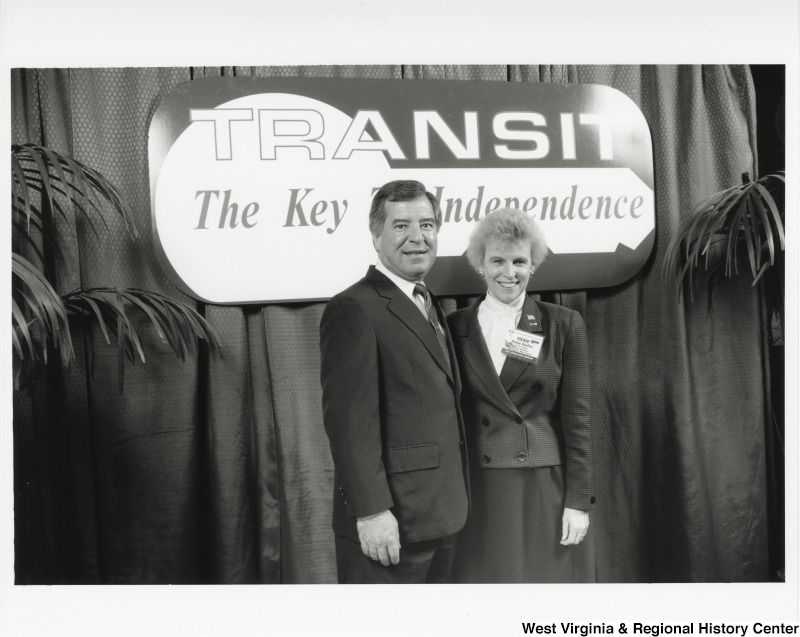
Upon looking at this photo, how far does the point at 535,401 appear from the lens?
213cm

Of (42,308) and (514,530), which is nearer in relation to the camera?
(42,308)

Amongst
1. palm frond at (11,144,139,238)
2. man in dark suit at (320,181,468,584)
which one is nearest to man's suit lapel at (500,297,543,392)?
man in dark suit at (320,181,468,584)

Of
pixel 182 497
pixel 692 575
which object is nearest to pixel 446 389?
pixel 182 497

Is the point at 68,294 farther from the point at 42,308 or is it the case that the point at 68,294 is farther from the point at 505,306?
the point at 505,306

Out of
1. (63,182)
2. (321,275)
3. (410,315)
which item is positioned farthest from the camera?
(321,275)

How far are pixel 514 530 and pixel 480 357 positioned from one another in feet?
1.74

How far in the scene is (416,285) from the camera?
211cm

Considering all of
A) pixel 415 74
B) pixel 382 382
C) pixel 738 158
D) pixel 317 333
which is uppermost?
pixel 415 74

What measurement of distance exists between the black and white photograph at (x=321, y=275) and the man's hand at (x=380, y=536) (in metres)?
0.07

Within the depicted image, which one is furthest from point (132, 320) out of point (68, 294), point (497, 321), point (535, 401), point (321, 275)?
point (535, 401)

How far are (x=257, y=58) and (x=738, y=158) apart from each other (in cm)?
153

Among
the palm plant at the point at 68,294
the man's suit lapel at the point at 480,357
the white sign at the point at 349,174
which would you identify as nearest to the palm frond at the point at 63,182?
the palm plant at the point at 68,294

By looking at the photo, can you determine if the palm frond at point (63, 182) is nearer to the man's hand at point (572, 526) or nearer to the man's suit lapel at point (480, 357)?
the man's suit lapel at point (480, 357)

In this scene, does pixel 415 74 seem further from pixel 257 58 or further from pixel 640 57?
pixel 640 57
